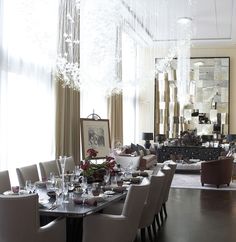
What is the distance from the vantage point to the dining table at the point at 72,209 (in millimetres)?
4020

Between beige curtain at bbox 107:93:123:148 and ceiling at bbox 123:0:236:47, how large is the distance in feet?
7.90

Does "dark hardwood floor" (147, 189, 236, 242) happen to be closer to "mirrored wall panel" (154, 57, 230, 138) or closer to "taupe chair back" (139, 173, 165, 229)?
"taupe chair back" (139, 173, 165, 229)

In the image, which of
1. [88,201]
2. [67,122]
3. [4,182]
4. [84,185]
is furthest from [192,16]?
[88,201]

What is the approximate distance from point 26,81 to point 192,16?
6504 millimetres

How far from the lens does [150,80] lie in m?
17.4

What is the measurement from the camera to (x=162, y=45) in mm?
16094

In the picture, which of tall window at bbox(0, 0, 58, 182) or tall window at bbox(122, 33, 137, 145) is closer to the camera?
tall window at bbox(0, 0, 58, 182)

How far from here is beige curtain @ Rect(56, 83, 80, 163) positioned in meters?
9.16

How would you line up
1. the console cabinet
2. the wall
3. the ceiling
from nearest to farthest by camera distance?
the ceiling
the console cabinet
the wall

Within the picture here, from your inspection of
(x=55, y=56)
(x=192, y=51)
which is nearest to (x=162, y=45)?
(x=192, y=51)

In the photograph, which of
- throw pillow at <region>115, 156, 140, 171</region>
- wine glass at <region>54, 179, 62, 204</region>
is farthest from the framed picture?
wine glass at <region>54, 179, 62, 204</region>

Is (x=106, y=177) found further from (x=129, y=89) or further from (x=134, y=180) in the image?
(x=129, y=89)

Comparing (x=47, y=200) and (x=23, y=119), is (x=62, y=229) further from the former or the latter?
(x=23, y=119)

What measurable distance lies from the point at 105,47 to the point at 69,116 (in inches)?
74.5
